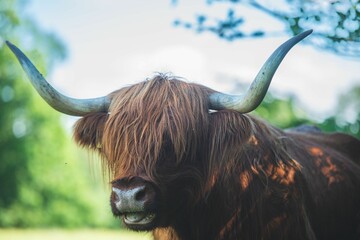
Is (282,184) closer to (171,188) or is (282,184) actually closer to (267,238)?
(267,238)

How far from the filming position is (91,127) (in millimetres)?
5129

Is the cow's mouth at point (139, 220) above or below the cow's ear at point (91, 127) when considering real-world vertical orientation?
below


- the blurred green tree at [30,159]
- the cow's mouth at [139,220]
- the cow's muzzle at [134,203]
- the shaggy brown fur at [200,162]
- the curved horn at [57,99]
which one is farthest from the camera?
the blurred green tree at [30,159]

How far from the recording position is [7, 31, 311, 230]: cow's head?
4391mm

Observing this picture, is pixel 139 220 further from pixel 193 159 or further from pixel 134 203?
pixel 193 159

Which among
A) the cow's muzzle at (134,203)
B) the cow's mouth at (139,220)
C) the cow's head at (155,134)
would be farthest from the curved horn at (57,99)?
the cow's mouth at (139,220)

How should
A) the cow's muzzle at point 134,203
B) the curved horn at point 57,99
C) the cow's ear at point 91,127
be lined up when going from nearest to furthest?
the cow's muzzle at point 134,203 < the curved horn at point 57,99 < the cow's ear at point 91,127

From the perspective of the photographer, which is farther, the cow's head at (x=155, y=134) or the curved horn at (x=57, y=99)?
the curved horn at (x=57, y=99)

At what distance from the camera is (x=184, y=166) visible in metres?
4.76

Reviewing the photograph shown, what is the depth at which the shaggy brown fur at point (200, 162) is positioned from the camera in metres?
4.67

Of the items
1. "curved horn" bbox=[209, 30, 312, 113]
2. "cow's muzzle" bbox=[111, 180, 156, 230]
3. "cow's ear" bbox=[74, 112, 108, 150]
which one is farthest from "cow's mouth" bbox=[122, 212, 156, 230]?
"curved horn" bbox=[209, 30, 312, 113]

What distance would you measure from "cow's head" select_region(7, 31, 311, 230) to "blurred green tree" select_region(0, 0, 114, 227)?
121 feet

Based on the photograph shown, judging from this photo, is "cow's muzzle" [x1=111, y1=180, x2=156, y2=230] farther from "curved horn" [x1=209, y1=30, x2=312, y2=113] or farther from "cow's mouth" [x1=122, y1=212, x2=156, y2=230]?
"curved horn" [x1=209, y1=30, x2=312, y2=113]

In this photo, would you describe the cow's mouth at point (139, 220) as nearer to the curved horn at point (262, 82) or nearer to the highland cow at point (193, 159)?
the highland cow at point (193, 159)
